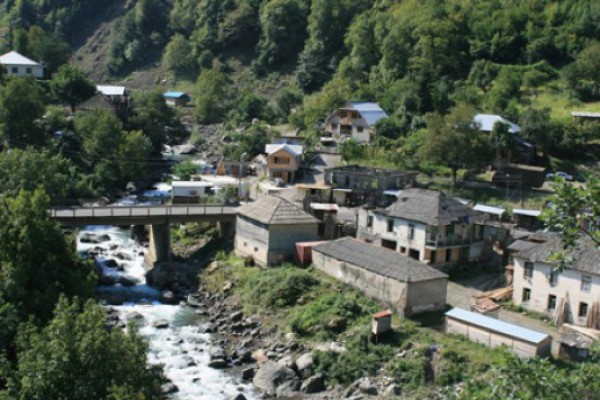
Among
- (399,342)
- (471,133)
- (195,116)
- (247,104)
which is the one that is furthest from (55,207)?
(195,116)

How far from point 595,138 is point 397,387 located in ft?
103

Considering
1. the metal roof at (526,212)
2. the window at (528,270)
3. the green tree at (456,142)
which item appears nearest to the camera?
the window at (528,270)

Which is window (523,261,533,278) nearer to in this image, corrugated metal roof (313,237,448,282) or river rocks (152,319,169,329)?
corrugated metal roof (313,237,448,282)

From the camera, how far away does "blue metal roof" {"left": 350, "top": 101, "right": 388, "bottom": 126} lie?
5800 cm

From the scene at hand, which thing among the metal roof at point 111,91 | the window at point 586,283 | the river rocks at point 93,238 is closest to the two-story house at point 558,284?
the window at point 586,283

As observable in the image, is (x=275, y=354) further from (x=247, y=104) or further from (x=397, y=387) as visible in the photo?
(x=247, y=104)

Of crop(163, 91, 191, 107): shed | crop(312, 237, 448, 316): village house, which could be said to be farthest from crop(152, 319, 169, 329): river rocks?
crop(163, 91, 191, 107): shed

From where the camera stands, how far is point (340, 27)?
85438 mm

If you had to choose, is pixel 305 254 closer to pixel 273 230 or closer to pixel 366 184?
pixel 273 230

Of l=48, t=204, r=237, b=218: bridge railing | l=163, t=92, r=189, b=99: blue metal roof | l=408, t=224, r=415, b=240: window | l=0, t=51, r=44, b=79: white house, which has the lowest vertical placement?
l=48, t=204, r=237, b=218: bridge railing

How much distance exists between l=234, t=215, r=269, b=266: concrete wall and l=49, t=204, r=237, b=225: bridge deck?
7.88ft

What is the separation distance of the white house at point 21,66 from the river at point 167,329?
32.3m

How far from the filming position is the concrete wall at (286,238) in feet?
121

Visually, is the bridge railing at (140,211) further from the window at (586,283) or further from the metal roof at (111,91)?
the metal roof at (111,91)
